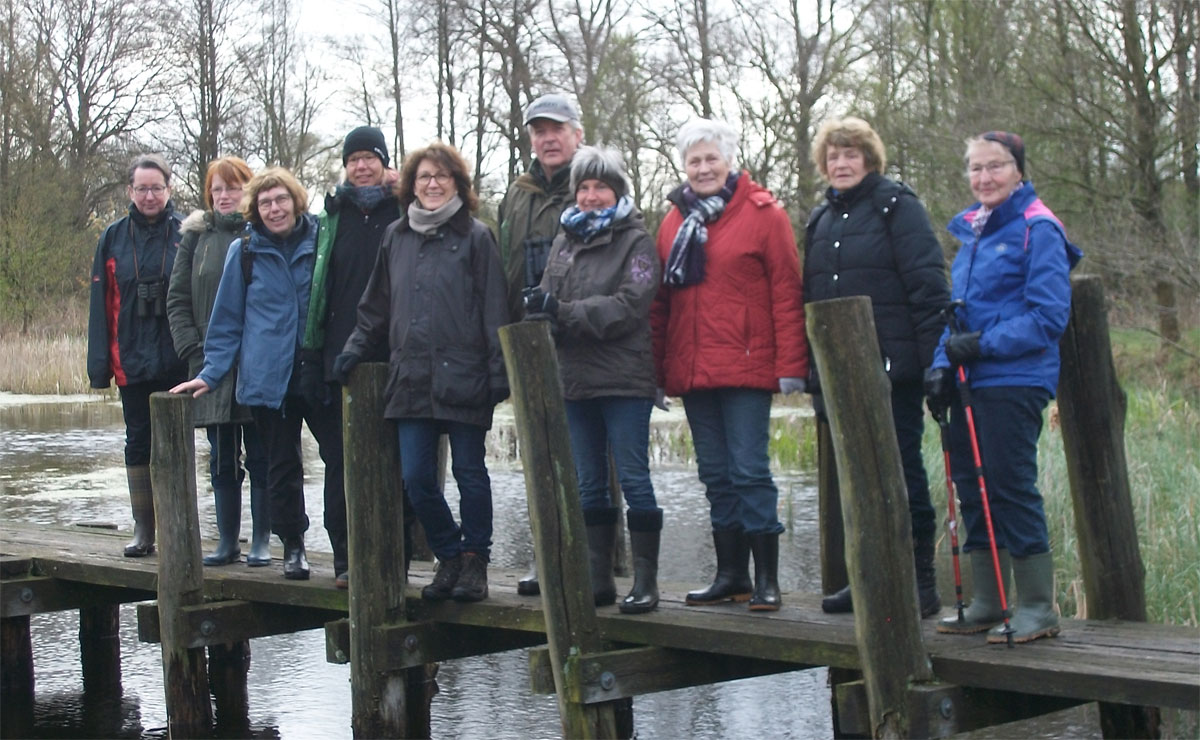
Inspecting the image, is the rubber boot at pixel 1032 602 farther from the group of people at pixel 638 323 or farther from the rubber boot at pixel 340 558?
the rubber boot at pixel 340 558

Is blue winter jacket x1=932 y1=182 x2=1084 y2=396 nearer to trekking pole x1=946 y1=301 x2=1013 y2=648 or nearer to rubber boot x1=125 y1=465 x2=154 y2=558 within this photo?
trekking pole x1=946 y1=301 x2=1013 y2=648

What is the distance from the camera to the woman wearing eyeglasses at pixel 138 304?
22.2 ft

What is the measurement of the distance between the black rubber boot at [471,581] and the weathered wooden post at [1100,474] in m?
2.06

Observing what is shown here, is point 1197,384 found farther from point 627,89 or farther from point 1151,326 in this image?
point 627,89

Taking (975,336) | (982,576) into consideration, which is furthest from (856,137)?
(982,576)

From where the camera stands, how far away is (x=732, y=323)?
4.94m

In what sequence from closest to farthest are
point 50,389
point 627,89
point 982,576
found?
1. point 982,576
2. point 50,389
3. point 627,89

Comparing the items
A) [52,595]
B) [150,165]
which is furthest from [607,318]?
[52,595]

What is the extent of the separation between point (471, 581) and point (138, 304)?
84.9 inches

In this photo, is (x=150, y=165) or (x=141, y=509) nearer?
(x=150, y=165)

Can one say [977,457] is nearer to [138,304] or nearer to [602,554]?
[602,554]

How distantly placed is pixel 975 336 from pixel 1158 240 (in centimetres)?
1088

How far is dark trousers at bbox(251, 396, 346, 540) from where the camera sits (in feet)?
19.9

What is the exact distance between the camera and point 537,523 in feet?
16.6
